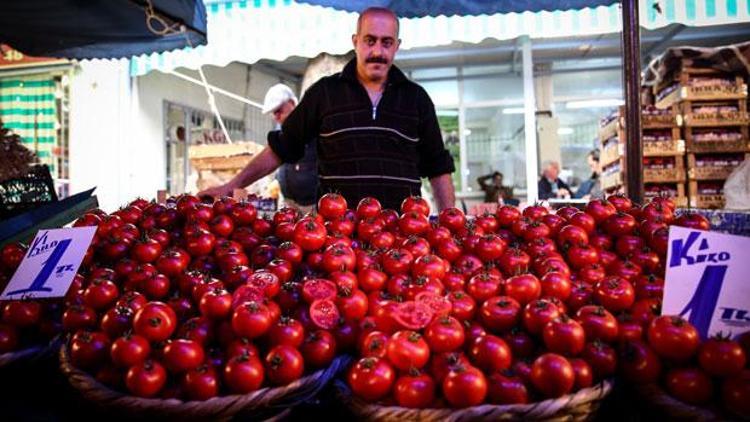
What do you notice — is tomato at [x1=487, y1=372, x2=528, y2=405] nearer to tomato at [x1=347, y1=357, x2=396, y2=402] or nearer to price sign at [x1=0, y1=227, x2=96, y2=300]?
tomato at [x1=347, y1=357, x2=396, y2=402]

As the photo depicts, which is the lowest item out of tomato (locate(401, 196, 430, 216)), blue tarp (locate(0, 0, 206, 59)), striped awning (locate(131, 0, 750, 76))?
tomato (locate(401, 196, 430, 216))

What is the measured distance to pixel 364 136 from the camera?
3.36 meters

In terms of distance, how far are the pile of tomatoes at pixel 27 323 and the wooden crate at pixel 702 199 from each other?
6929 mm

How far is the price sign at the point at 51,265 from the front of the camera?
1707 millimetres

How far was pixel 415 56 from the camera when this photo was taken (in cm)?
1234

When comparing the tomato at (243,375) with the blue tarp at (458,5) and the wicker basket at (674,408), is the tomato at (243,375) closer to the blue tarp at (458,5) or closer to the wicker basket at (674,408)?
the wicker basket at (674,408)

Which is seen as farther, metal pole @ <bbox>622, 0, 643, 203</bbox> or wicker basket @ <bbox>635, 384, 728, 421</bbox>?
metal pole @ <bbox>622, 0, 643, 203</bbox>

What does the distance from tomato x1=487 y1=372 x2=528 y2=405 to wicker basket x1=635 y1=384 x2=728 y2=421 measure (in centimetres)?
29

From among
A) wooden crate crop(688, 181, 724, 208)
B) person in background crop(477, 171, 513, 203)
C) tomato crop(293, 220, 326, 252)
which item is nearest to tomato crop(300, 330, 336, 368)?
tomato crop(293, 220, 326, 252)

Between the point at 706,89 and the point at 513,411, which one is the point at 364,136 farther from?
the point at 706,89

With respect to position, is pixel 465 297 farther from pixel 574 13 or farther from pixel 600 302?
pixel 574 13

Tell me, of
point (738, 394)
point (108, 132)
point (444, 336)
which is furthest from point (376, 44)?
point (108, 132)

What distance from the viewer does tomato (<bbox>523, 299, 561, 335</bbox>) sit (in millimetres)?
1374

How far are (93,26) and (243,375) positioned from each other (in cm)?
402
